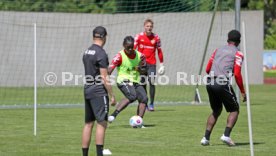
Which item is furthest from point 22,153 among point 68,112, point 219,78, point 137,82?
point 68,112

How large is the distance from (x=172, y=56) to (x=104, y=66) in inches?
996

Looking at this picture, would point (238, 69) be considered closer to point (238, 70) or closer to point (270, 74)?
point (238, 70)

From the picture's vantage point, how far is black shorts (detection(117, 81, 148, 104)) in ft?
50.3

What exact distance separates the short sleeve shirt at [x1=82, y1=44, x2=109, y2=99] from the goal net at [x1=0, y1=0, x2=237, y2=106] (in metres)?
18.4

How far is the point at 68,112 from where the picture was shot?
20141mm

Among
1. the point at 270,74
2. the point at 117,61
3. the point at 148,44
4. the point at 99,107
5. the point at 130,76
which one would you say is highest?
the point at 148,44

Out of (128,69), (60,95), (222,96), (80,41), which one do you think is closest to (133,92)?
(128,69)

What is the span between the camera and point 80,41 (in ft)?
111

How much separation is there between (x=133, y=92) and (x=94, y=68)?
4.85m

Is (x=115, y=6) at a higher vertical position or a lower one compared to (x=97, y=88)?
higher

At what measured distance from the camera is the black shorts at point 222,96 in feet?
41.3

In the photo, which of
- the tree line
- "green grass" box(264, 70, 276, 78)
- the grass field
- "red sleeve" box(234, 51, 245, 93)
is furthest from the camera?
"green grass" box(264, 70, 276, 78)

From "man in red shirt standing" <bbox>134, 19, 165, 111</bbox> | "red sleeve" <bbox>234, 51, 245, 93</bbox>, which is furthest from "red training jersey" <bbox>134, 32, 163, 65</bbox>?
"red sleeve" <bbox>234, 51, 245, 93</bbox>

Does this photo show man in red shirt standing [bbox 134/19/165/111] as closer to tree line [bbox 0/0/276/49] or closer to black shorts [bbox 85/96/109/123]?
tree line [bbox 0/0/276/49]
